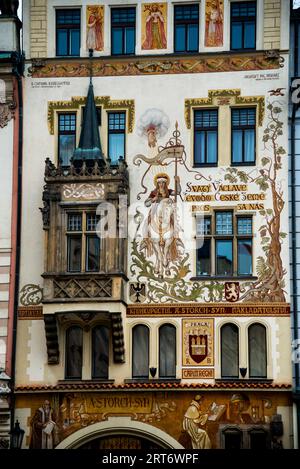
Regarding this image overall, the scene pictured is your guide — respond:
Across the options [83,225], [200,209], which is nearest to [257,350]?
[200,209]

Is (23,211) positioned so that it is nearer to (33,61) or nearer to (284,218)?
(33,61)

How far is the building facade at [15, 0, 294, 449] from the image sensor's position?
4750cm

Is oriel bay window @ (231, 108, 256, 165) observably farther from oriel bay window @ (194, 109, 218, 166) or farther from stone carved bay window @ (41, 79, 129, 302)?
stone carved bay window @ (41, 79, 129, 302)

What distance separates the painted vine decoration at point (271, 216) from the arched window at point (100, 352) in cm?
441

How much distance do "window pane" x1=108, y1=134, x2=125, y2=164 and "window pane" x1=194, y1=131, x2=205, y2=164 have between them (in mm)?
2305

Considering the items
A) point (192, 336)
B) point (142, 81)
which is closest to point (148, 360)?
point (192, 336)

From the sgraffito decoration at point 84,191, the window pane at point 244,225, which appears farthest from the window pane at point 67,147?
the window pane at point 244,225

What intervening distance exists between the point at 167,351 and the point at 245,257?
Result: 147 inches

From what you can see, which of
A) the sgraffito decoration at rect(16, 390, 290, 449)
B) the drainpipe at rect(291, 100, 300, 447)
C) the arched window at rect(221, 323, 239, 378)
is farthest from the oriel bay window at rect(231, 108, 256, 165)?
the sgraffito decoration at rect(16, 390, 290, 449)

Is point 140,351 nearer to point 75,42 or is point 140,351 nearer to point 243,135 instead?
point 243,135

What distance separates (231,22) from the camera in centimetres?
4956

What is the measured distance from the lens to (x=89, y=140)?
1921 inches

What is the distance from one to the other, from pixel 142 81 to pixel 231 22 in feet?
11.0

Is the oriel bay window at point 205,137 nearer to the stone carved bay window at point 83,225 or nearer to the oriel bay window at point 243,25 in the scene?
the oriel bay window at point 243,25
